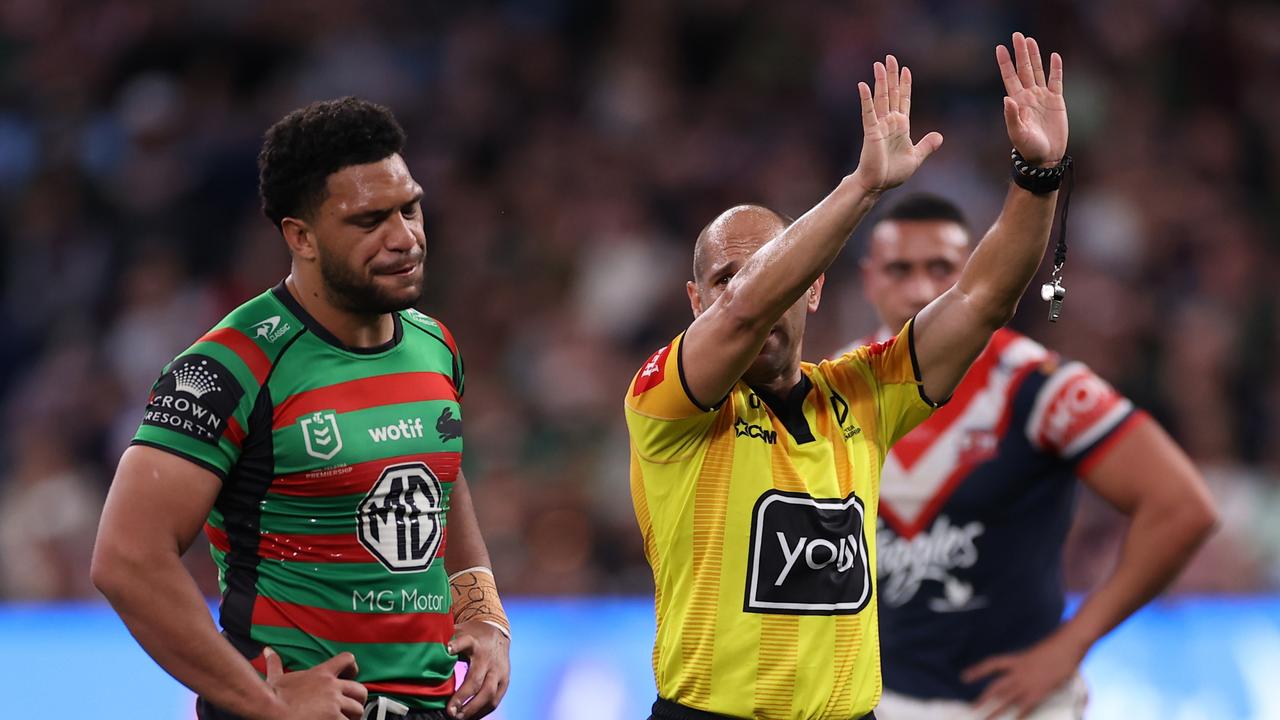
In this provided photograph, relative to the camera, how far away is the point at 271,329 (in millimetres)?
3727

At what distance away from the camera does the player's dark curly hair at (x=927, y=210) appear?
215 inches

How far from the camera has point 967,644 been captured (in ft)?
16.3

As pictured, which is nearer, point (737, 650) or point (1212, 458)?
point (737, 650)

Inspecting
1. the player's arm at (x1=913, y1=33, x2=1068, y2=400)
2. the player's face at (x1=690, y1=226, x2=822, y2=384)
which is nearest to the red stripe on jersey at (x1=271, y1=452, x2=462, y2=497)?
the player's face at (x1=690, y1=226, x2=822, y2=384)

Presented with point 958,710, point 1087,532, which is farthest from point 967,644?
point 1087,532

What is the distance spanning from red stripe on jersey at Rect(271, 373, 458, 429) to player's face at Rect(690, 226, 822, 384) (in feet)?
2.26

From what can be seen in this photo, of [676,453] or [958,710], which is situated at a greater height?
[676,453]

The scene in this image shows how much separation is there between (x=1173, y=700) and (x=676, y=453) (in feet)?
11.7

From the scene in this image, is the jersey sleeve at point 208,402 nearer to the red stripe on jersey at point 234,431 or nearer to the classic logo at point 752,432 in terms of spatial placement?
the red stripe on jersey at point 234,431

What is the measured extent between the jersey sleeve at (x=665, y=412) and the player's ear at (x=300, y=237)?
821 millimetres

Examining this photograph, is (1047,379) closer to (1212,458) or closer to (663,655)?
(663,655)

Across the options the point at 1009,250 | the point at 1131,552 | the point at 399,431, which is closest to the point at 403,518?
the point at 399,431

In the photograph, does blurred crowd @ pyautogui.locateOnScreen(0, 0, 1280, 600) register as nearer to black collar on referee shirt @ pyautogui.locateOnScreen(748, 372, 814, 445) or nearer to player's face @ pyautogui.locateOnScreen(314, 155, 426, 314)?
black collar on referee shirt @ pyautogui.locateOnScreen(748, 372, 814, 445)

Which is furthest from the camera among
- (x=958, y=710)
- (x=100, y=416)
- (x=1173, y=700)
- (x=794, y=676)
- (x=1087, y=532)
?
(x=100, y=416)
